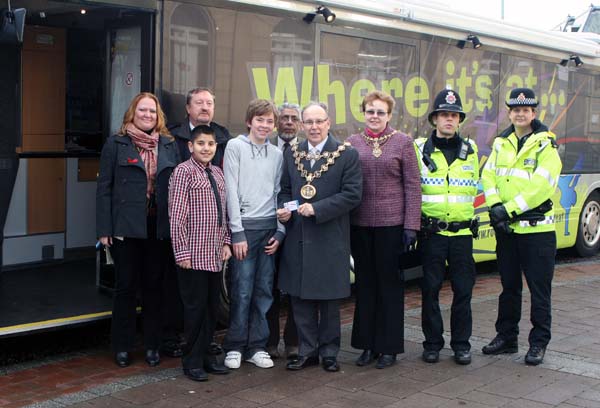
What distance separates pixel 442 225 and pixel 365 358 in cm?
114

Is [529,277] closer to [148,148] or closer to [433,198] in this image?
[433,198]

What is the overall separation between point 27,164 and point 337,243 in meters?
3.52

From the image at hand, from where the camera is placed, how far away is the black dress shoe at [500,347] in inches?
265

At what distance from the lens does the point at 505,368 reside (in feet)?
20.9

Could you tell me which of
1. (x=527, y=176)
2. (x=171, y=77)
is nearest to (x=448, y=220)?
(x=527, y=176)

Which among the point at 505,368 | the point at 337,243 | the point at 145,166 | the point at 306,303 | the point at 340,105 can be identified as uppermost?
the point at 340,105

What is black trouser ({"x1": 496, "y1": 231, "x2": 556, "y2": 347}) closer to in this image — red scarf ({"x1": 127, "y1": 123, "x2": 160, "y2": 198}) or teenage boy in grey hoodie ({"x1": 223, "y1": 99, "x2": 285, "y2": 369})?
teenage boy in grey hoodie ({"x1": 223, "y1": 99, "x2": 285, "y2": 369})

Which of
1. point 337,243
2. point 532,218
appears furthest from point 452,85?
point 337,243

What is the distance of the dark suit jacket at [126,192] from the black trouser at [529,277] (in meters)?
2.63

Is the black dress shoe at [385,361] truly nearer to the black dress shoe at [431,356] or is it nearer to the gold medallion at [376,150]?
the black dress shoe at [431,356]

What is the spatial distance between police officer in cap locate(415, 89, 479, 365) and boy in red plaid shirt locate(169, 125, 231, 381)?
1.54 m

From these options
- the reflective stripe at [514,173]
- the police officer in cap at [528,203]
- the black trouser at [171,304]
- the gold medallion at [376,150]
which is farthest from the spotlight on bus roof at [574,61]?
the black trouser at [171,304]

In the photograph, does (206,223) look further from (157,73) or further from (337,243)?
(157,73)

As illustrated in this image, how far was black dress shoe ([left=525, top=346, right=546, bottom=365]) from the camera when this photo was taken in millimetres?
6449
